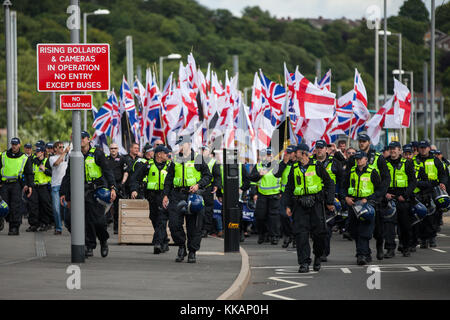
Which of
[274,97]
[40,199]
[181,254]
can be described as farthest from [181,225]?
[274,97]

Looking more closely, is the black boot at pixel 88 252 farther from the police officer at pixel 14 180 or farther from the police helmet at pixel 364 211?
the police officer at pixel 14 180

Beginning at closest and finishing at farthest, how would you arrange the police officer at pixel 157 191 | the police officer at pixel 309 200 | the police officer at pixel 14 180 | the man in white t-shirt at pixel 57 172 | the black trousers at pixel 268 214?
the police officer at pixel 309 200
the police officer at pixel 157 191
the black trousers at pixel 268 214
the police officer at pixel 14 180
the man in white t-shirt at pixel 57 172

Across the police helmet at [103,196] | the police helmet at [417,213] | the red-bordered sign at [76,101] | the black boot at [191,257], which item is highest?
the red-bordered sign at [76,101]

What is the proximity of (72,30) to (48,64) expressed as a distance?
589 millimetres

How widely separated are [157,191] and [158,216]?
1.32ft

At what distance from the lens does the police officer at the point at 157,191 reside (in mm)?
16188

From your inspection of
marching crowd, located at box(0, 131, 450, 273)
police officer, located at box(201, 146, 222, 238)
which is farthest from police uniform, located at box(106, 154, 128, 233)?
police officer, located at box(201, 146, 222, 238)

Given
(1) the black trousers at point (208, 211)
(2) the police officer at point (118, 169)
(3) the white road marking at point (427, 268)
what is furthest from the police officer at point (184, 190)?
(2) the police officer at point (118, 169)

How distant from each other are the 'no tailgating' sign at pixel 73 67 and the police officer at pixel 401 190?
16.2 ft

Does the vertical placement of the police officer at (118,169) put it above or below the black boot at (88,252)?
above

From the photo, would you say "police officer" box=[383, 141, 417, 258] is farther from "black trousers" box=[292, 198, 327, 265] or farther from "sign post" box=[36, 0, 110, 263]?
"sign post" box=[36, 0, 110, 263]

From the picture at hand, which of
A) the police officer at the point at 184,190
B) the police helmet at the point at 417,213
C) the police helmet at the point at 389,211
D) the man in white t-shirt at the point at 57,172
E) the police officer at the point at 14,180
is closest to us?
the police officer at the point at 184,190

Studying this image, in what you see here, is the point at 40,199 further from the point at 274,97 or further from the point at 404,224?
the point at 404,224
